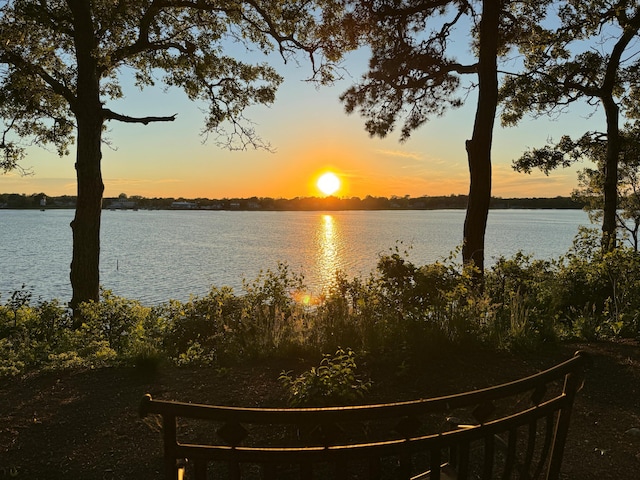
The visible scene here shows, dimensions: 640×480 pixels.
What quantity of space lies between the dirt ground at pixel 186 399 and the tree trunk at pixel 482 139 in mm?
4504

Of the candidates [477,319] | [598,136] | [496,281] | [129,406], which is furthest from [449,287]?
[598,136]

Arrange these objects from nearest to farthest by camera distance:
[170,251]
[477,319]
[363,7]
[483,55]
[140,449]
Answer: [140,449]
[477,319]
[483,55]
[363,7]
[170,251]

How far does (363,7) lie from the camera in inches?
472

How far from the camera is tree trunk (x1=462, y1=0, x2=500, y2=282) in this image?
11.0 meters

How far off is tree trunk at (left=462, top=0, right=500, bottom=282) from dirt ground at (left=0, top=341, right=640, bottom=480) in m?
4.50

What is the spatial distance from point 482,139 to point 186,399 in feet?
28.7

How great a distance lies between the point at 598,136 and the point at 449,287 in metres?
13.8

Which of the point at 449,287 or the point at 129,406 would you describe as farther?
the point at 449,287

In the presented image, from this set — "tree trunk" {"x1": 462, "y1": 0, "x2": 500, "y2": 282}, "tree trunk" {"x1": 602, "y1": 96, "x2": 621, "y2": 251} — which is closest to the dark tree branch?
"tree trunk" {"x1": 462, "y1": 0, "x2": 500, "y2": 282}

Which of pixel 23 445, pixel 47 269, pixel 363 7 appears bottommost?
pixel 47 269

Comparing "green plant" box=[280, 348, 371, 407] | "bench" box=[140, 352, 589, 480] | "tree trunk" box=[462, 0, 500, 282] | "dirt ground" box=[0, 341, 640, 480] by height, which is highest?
"tree trunk" box=[462, 0, 500, 282]

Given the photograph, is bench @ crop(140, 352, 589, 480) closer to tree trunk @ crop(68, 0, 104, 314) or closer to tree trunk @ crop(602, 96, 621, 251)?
tree trunk @ crop(68, 0, 104, 314)

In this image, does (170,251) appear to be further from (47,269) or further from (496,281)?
(496,281)

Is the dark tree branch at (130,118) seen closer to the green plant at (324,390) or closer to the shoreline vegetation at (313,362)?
the shoreline vegetation at (313,362)
